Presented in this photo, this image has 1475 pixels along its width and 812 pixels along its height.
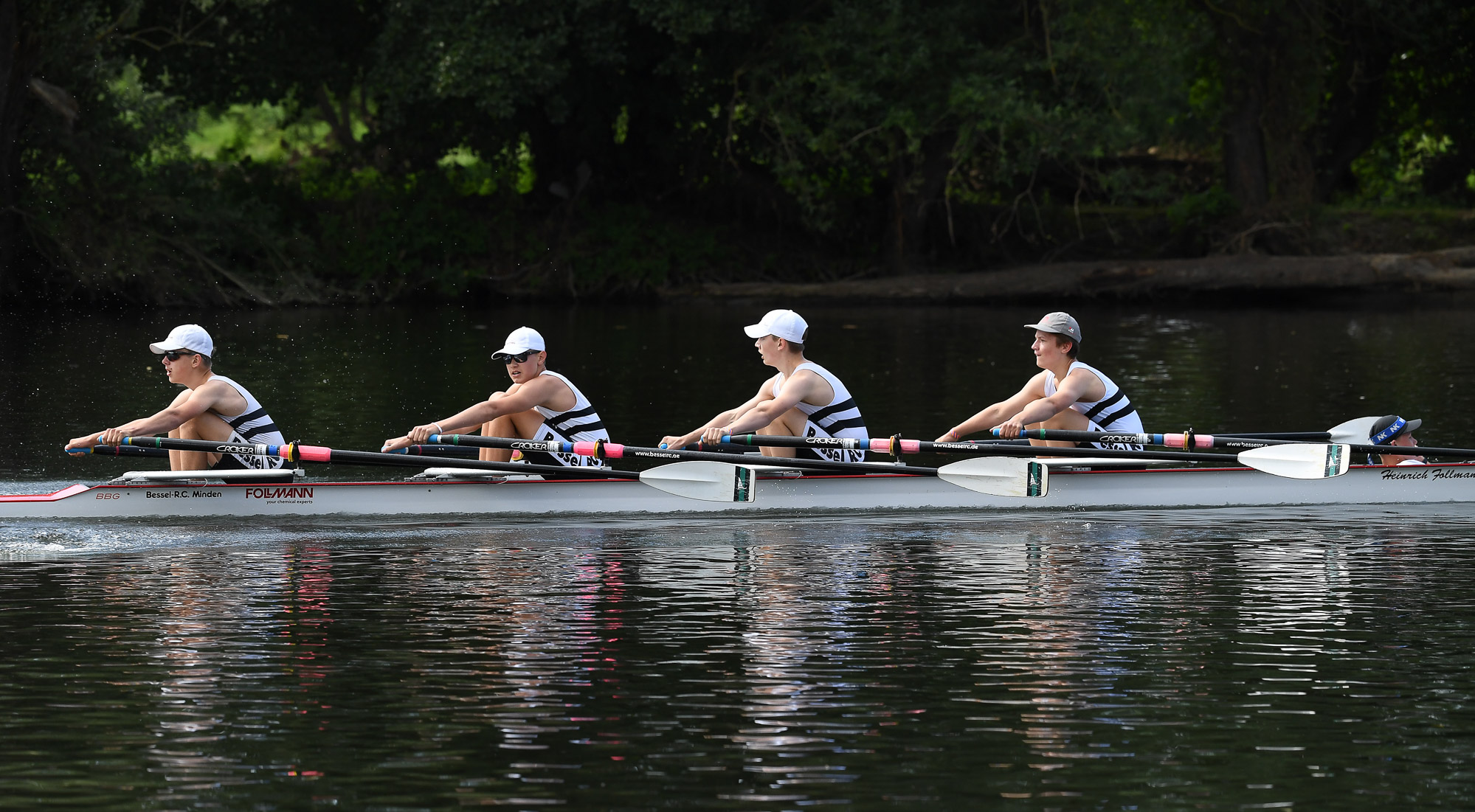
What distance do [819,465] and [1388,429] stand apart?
4.40 metres

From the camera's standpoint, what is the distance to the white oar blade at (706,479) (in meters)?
12.6

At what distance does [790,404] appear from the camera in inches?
509

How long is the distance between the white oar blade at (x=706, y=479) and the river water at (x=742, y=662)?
254 millimetres

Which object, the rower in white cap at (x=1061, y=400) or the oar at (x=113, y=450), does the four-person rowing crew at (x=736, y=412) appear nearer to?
the rower in white cap at (x=1061, y=400)

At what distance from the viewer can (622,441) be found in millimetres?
16750

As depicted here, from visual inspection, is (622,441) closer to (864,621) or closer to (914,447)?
(914,447)

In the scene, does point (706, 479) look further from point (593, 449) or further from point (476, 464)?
point (476, 464)

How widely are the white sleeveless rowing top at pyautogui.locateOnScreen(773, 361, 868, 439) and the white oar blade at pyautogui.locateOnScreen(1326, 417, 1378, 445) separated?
3728 millimetres

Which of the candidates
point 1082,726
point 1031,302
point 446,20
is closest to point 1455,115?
point 1031,302

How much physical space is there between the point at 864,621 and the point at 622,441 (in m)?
7.57

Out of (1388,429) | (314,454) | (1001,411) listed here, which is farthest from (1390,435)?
(314,454)

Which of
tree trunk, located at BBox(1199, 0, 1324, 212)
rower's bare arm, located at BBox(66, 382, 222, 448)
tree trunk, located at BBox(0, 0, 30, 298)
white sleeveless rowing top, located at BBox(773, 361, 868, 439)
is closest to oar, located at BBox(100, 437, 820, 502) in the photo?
rower's bare arm, located at BBox(66, 382, 222, 448)

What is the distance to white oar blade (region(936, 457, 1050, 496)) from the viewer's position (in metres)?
12.8

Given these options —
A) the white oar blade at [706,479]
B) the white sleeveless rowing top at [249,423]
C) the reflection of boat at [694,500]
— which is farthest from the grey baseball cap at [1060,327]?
the white sleeveless rowing top at [249,423]
